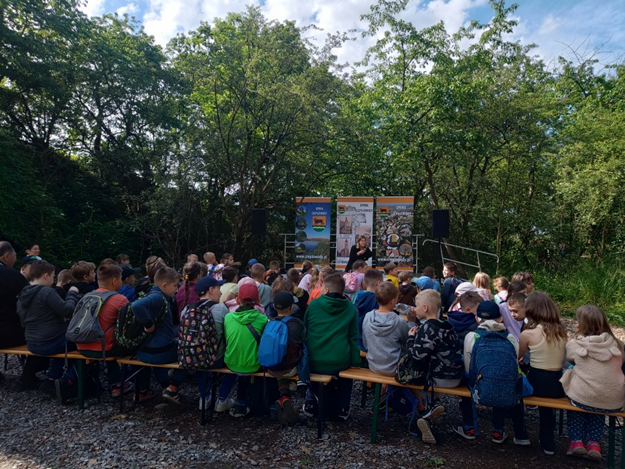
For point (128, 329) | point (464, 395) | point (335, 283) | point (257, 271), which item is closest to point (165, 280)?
point (128, 329)

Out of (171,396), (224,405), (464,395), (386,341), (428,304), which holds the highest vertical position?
(428,304)

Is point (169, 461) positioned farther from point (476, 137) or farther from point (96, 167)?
point (96, 167)

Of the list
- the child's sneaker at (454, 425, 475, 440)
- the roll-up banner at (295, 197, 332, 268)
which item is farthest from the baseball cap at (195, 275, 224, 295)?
the roll-up banner at (295, 197, 332, 268)

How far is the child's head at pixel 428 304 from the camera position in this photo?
3.32 m

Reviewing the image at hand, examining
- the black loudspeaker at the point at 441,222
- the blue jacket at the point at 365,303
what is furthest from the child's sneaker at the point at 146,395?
the black loudspeaker at the point at 441,222

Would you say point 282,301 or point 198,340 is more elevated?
point 282,301

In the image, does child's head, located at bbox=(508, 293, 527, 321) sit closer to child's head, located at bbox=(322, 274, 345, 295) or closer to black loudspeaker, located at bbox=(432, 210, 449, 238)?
child's head, located at bbox=(322, 274, 345, 295)

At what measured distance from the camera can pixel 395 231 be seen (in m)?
12.1

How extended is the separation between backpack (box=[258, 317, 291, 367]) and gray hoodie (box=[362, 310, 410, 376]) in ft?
2.56

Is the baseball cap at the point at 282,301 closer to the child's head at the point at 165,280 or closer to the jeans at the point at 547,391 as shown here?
the child's head at the point at 165,280

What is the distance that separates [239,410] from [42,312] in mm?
2271

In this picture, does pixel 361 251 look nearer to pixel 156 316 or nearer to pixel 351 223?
pixel 351 223

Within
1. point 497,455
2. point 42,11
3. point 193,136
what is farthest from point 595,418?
point 42,11

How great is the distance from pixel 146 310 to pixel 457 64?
13.0 metres
